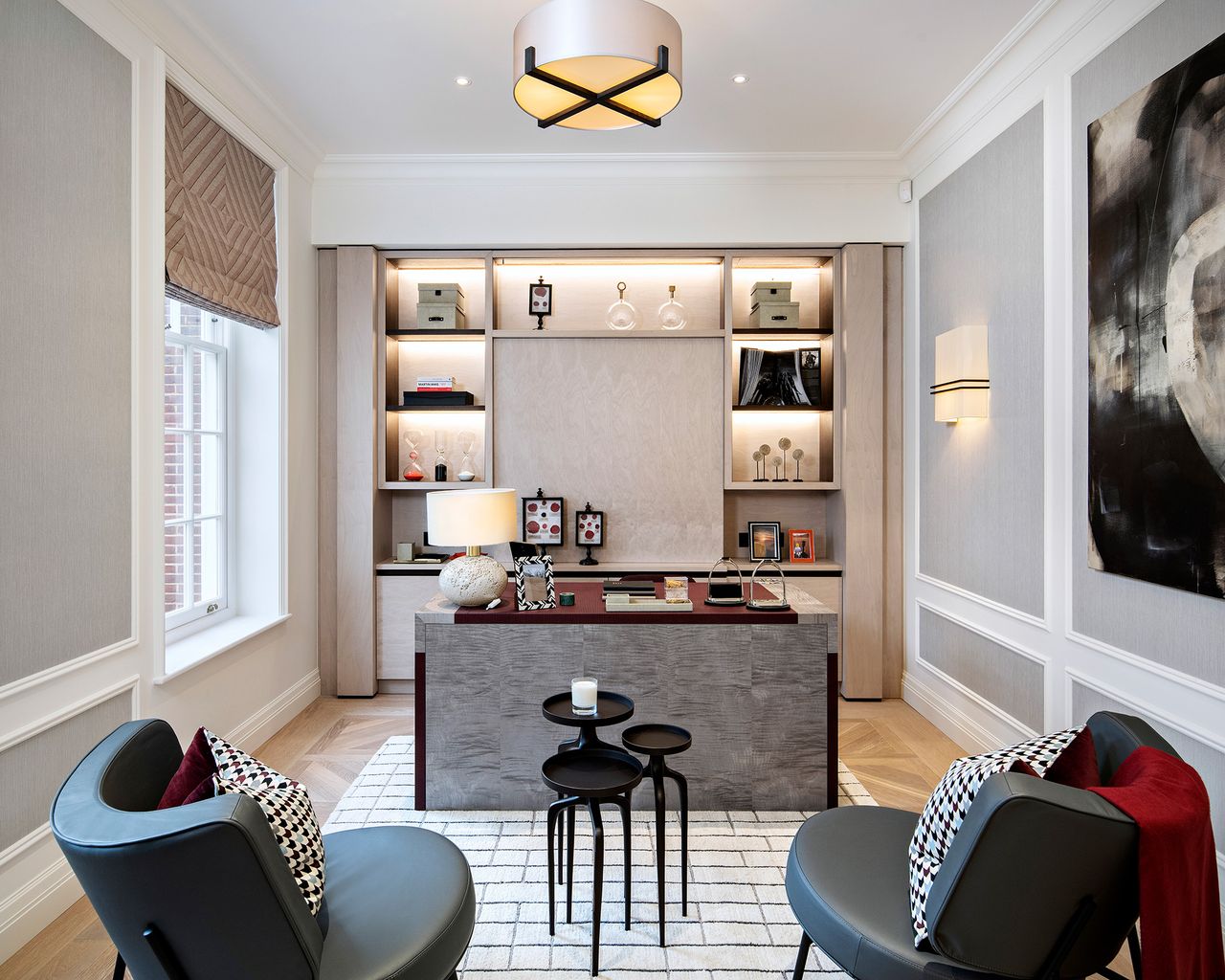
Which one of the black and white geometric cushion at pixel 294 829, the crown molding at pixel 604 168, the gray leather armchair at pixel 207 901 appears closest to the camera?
the gray leather armchair at pixel 207 901

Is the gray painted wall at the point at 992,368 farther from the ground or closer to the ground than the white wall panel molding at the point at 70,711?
farther from the ground

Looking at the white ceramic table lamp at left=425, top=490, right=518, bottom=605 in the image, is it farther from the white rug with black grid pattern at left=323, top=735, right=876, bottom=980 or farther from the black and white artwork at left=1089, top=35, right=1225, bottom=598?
the black and white artwork at left=1089, top=35, right=1225, bottom=598

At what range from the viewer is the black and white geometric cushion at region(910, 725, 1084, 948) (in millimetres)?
1400

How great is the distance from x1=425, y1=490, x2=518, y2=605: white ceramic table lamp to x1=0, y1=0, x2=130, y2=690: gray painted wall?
1.06 meters

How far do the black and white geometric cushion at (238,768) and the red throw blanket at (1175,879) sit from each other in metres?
1.53

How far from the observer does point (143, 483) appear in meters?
2.64

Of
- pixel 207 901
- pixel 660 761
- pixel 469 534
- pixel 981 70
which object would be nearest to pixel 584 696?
pixel 660 761

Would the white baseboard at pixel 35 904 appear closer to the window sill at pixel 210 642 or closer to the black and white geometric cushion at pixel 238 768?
the window sill at pixel 210 642

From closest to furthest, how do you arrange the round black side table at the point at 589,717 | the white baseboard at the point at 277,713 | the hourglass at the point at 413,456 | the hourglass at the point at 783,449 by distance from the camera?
the round black side table at the point at 589,717 < the white baseboard at the point at 277,713 < the hourglass at the point at 413,456 < the hourglass at the point at 783,449

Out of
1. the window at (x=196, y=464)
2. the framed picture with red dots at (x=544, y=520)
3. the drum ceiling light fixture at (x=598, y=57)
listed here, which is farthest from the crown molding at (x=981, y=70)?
the window at (x=196, y=464)

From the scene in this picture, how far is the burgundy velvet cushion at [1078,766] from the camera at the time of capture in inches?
55.7

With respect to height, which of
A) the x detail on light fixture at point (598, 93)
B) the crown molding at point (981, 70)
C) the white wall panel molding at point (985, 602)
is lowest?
the white wall panel molding at point (985, 602)

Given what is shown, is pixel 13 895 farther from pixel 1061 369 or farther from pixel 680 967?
pixel 1061 369

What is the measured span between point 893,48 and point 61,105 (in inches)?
119
